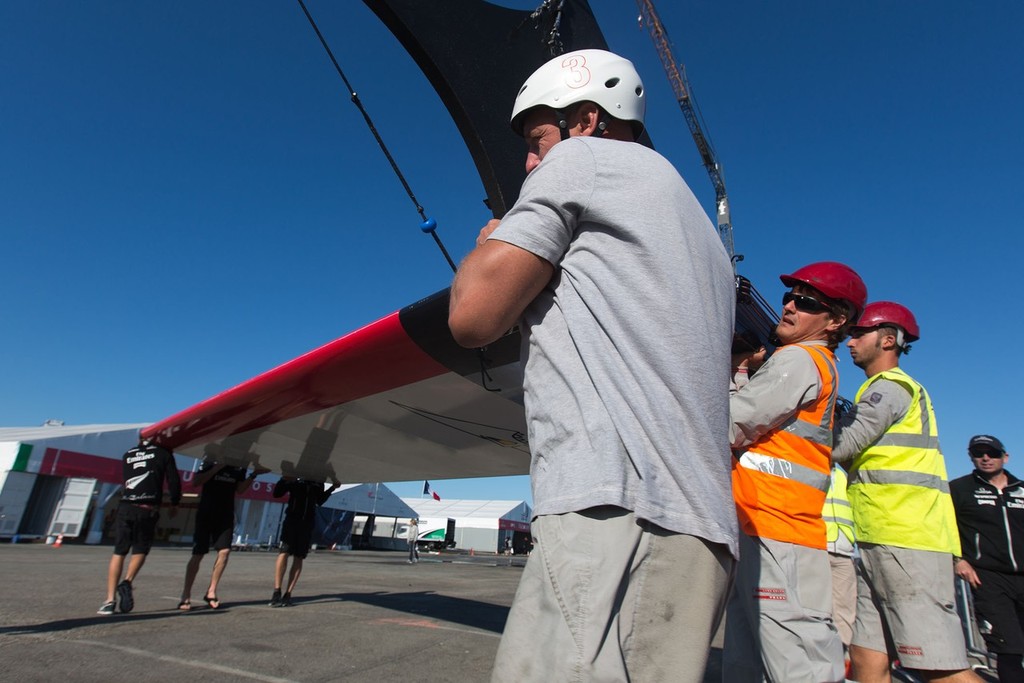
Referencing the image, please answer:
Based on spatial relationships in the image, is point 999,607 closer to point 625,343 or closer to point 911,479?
point 911,479

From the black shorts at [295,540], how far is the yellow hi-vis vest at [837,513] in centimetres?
514

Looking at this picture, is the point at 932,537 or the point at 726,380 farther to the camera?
the point at 932,537

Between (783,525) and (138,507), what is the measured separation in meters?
5.46

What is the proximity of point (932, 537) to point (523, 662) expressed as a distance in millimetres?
2327

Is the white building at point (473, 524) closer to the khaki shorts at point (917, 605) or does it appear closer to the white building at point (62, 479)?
the white building at point (62, 479)

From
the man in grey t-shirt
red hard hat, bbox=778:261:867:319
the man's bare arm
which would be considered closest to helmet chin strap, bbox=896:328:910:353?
red hard hat, bbox=778:261:867:319

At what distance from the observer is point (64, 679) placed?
259 cm

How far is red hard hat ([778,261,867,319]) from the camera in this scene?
204 cm

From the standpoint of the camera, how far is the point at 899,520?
91.6 inches

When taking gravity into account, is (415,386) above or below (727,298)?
above

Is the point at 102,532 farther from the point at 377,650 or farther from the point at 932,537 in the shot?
the point at 932,537

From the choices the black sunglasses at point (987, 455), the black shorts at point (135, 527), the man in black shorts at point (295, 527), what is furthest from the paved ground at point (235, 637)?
the black sunglasses at point (987, 455)

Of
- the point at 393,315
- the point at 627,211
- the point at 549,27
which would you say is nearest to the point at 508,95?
the point at 549,27

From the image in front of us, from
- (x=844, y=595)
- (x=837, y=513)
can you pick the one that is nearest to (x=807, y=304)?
(x=844, y=595)
